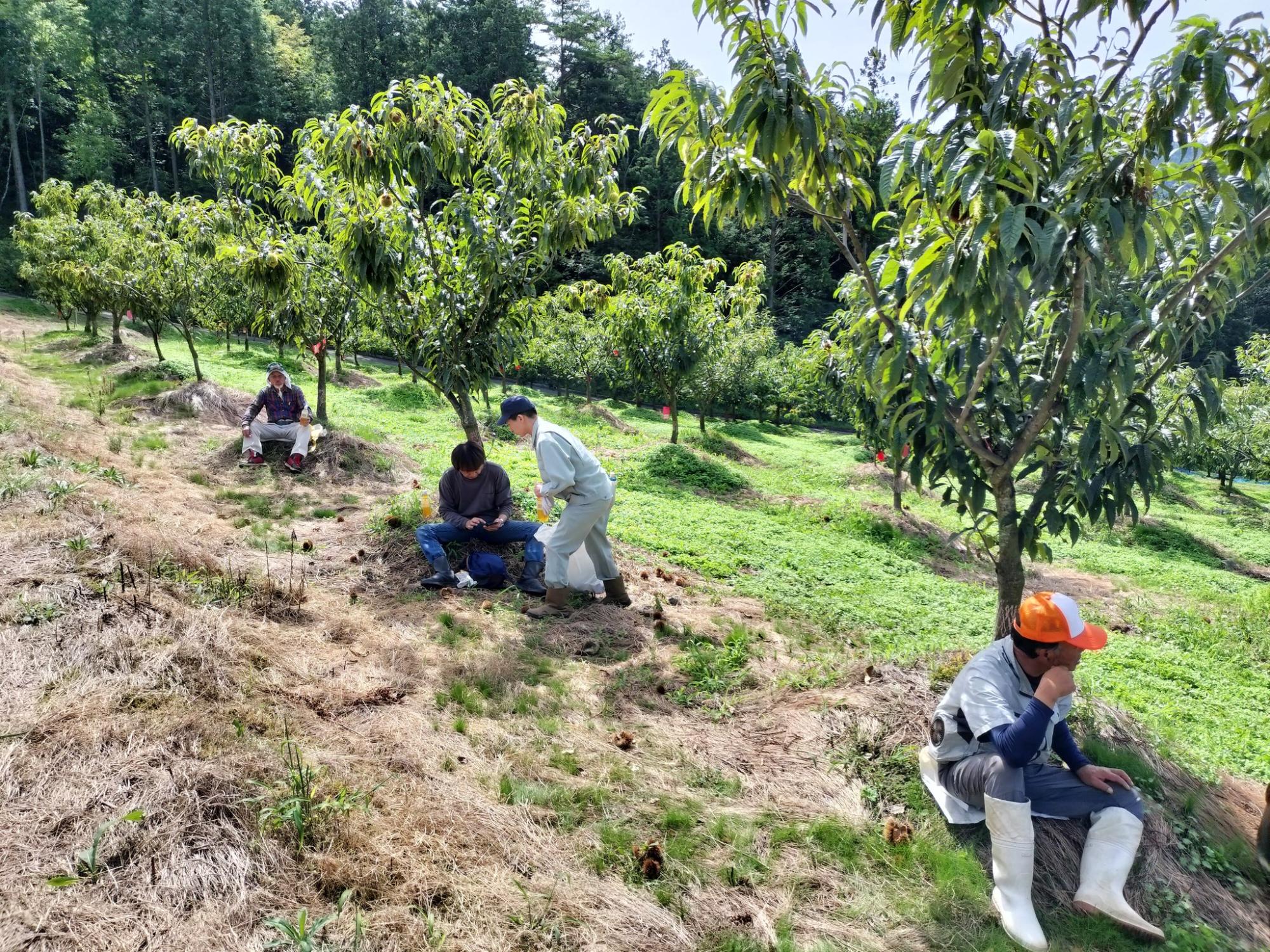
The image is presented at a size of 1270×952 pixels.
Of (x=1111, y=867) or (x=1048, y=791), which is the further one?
(x=1048, y=791)

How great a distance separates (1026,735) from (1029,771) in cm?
39

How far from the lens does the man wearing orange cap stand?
255 centimetres

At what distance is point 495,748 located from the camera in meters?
3.42

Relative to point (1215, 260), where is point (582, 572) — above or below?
below

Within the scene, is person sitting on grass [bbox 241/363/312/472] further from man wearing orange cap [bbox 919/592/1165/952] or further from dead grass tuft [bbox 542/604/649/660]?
man wearing orange cap [bbox 919/592/1165/952]

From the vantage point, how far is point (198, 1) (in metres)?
41.2

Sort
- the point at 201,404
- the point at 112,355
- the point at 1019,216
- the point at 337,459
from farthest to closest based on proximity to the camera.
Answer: the point at 112,355 → the point at 201,404 → the point at 337,459 → the point at 1019,216

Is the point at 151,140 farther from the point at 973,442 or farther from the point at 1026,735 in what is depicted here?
the point at 1026,735

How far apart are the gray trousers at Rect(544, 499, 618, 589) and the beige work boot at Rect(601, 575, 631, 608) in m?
0.04

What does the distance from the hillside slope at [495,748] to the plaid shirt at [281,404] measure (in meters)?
2.07

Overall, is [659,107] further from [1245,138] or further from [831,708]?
[831,708]

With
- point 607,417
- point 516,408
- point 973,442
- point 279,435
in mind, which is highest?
point 973,442

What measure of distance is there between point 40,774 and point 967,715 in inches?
135

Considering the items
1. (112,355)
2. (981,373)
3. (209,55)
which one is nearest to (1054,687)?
(981,373)
